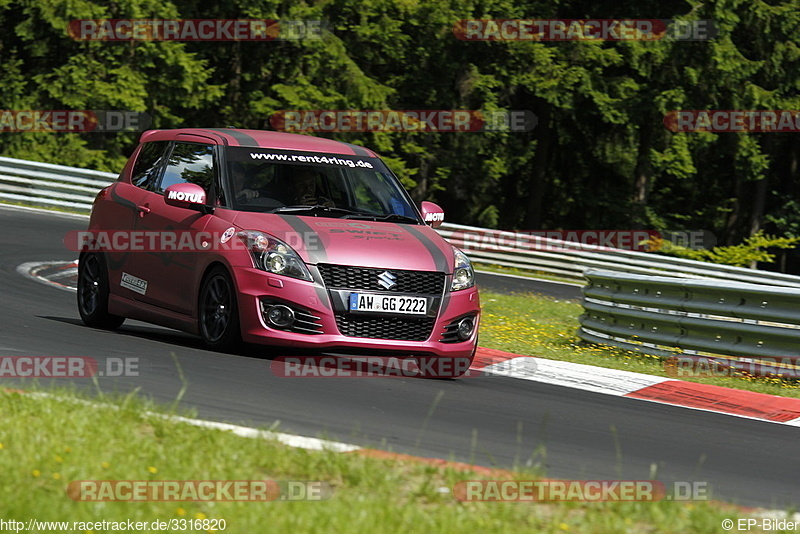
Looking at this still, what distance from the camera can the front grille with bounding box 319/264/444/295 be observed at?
8.74 metres

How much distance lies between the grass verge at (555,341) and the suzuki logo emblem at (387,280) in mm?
3324

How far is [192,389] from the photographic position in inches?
291

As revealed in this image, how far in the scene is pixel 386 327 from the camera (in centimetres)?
887

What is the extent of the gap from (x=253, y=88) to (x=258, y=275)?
28.2m

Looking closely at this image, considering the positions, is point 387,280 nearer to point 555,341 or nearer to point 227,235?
point 227,235

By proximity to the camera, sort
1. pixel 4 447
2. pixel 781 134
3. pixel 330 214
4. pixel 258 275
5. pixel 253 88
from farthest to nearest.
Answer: pixel 781 134
pixel 253 88
pixel 330 214
pixel 258 275
pixel 4 447

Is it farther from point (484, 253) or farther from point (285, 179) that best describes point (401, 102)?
point (285, 179)

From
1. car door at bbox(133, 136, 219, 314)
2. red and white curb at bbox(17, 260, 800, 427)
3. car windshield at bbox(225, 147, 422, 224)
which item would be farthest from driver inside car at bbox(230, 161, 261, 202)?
red and white curb at bbox(17, 260, 800, 427)

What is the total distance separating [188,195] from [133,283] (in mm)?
1228

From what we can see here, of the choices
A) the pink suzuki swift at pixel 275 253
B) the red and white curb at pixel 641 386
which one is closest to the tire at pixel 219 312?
the pink suzuki swift at pixel 275 253

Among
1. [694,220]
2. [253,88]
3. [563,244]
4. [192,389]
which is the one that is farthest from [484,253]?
[694,220]

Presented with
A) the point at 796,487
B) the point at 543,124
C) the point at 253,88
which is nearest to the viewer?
the point at 796,487


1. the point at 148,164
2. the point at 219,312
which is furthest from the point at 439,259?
the point at 148,164

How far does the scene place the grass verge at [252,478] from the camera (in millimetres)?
4559
